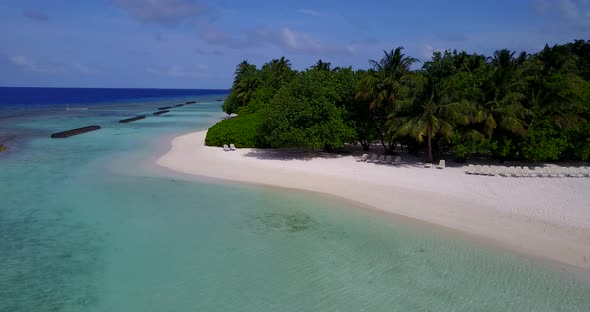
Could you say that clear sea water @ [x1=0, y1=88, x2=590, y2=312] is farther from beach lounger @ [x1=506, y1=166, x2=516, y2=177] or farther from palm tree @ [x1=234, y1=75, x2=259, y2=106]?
palm tree @ [x1=234, y1=75, x2=259, y2=106]

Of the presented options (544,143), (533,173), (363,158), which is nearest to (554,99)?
(544,143)

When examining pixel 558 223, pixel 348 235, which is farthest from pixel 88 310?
pixel 558 223

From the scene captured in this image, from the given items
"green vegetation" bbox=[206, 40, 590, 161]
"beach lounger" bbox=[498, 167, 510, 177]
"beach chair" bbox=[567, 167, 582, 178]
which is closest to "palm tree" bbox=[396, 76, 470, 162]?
"green vegetation" bbox=[206, 40, 590, 161]

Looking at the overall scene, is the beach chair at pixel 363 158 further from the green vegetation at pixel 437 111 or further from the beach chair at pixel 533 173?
the beach chair at pixel 533 173

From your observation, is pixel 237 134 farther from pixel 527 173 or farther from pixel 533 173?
pixel 533 173

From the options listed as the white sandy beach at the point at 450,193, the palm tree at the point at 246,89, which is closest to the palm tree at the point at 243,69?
the palm tree at the point at 246,89

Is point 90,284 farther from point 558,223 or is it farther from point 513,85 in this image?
point 513,85
